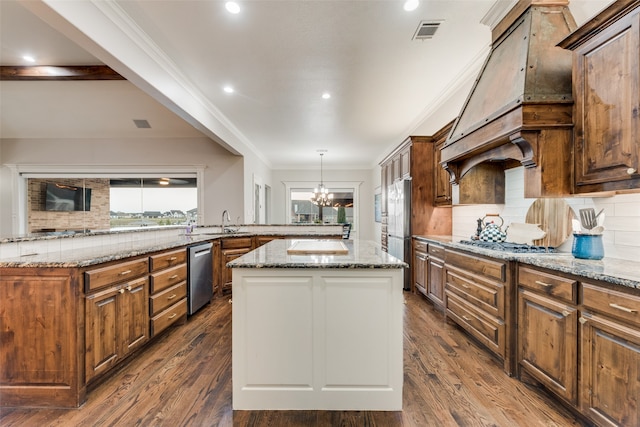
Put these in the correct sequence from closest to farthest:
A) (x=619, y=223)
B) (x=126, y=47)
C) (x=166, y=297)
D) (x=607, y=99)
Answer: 1. (x=607, y=99)
2. (x=619, y=223)
3. (x=126, y=47)
4. (x=166, y=297)

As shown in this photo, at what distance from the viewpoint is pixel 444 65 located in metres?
2.96

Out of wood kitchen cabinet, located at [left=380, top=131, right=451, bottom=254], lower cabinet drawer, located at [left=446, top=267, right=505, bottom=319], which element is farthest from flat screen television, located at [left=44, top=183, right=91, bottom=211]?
lower cabinet drawer, located at [left=446, top=267, right=505, bottom=319]

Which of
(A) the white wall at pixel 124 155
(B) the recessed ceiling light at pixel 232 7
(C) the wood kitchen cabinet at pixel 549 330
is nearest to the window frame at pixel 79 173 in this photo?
(A) the white wall at pixel 124 155

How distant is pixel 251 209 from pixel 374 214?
3885 mm

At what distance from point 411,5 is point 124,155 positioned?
544 cm

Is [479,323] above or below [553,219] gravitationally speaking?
below

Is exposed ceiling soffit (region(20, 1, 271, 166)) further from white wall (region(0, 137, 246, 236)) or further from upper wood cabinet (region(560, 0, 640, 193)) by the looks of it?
upper wood cabinet (region(560, 0, 640, 193))

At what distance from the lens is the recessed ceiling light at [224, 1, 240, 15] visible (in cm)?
210

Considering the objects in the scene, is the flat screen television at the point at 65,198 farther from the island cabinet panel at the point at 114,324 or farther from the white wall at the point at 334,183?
the white wall at the point at 334,183

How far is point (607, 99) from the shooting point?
163 cm

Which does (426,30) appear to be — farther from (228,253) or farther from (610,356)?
(228,253)

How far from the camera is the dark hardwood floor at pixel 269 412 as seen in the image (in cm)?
169

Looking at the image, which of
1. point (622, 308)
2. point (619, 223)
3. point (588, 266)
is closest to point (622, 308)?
point (622, 308)

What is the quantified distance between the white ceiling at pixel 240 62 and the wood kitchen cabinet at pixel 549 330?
1857 millimetres
